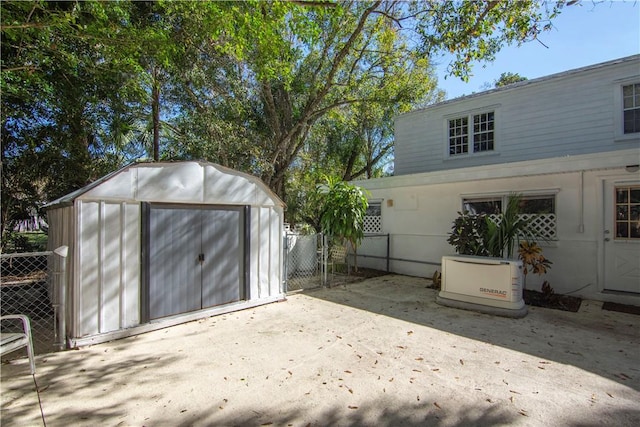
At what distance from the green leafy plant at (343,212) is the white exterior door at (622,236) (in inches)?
200

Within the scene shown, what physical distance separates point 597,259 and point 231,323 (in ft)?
23.4

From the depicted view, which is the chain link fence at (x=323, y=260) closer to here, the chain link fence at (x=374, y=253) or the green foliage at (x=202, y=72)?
the chain link fence at (x=374, y=253)

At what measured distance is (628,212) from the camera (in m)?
6.11

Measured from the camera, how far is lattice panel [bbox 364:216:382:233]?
9.96 meters

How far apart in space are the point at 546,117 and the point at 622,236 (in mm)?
3979

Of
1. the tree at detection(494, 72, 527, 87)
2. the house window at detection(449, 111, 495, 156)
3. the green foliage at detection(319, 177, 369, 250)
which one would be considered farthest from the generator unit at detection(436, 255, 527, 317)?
the tree at detection(494, 72, 527, 87)

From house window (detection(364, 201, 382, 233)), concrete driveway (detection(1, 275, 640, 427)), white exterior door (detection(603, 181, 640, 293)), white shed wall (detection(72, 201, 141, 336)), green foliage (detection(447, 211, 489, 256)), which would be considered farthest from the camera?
house window (detection(364, 201, 382, 233))

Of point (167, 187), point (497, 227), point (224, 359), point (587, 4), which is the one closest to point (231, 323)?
point (224, 359)

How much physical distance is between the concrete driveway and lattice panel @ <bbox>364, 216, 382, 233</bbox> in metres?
→ 4.86

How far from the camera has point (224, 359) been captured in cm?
376

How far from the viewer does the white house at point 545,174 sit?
6207 mm

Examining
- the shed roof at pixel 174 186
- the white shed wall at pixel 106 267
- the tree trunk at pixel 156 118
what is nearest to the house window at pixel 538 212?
the shed roof at pixel 174 186

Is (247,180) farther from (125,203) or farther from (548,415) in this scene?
(548,415)

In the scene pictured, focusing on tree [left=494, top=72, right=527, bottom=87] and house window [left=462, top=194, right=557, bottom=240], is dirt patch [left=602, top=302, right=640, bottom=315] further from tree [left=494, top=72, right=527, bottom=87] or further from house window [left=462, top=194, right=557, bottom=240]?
tree [left=494, top=72, right=527, bottom=87]
